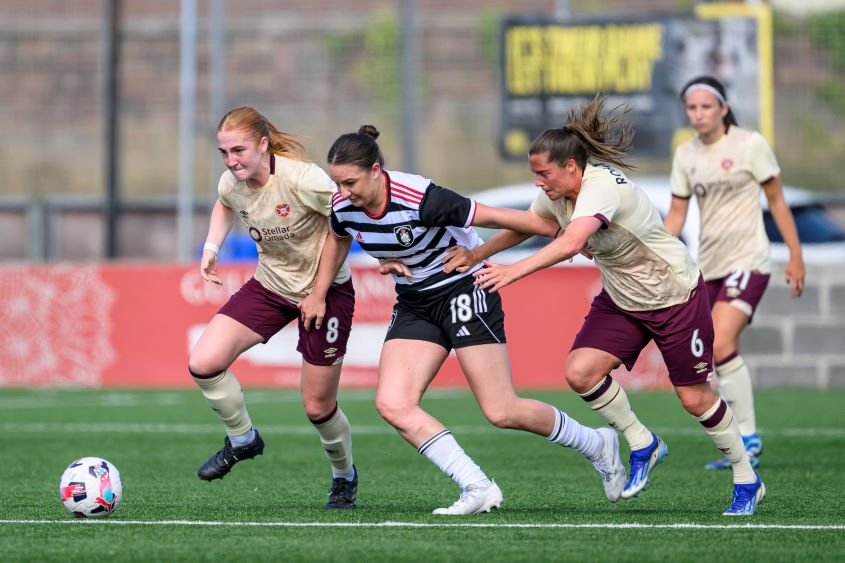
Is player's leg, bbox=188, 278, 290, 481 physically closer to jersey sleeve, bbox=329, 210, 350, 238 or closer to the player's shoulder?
jersey sleeve, bbox=329, 210, 350, 238

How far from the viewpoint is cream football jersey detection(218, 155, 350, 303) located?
283 inches

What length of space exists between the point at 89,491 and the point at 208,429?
16.1ft

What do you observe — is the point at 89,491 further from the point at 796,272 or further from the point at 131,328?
the point at 131,328

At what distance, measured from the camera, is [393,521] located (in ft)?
21.7

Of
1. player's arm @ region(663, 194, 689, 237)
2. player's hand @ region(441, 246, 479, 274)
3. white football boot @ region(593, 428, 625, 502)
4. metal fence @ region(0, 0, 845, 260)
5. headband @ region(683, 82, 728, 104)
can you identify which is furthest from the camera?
metal fence @ region(0, 0, 845, 260)

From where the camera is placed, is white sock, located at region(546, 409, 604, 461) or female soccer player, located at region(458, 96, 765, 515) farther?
white sock, located at region(546, 409, 604, 461)

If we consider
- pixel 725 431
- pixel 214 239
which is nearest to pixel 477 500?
pixel 725 431

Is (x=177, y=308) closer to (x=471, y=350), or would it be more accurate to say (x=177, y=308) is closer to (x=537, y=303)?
(x=537, y=303)

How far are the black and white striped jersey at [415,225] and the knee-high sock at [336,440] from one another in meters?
0.85

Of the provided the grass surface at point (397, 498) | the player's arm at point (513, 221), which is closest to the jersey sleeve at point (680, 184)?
the grass surface at point (397, 498)

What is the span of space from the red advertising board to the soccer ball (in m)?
8.18

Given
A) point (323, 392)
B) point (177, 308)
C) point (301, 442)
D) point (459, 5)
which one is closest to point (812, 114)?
point (459, 5)

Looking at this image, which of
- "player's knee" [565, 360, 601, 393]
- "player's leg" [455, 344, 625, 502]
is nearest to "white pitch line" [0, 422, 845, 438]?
"player's knee" [565, 360, 601, 393]

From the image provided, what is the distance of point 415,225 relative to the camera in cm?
665
